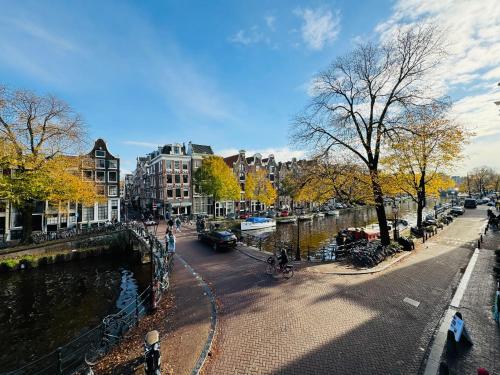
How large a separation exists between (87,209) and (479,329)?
43692mm

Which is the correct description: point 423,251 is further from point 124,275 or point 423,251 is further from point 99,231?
point 99,231

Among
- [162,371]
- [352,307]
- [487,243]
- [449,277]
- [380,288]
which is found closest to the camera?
[162,371]

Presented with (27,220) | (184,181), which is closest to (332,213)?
(184,181)

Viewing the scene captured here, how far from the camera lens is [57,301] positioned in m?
16.5

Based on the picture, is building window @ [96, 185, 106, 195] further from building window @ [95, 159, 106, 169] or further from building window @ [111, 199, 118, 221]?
building window @ [95, 159, 106, 169]

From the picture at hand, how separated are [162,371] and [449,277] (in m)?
15.2

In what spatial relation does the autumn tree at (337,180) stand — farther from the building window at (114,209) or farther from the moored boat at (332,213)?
the moored boat at (332,213)

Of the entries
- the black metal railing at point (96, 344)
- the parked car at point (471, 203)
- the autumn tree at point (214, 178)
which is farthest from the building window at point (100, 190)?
the parked car at point (471, 203)

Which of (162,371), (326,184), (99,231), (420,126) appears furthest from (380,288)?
(99,231)

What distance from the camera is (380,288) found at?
12047mm

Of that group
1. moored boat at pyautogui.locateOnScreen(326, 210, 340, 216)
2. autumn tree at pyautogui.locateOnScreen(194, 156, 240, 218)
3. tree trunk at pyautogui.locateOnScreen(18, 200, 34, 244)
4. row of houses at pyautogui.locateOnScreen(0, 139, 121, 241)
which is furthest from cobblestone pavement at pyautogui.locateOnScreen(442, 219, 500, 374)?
moored boat at pyautogui.locateOnScreen(326, 210, 340, 216)

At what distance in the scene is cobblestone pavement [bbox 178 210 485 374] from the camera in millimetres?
7051

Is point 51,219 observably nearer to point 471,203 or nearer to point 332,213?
point 332,213

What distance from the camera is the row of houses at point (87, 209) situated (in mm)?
31109
